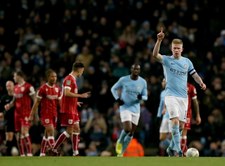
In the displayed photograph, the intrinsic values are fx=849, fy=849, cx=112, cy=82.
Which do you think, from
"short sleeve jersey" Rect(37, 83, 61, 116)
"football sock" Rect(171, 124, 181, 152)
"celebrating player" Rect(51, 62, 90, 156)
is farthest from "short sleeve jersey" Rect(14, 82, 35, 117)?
"football sock" Rect(171, 124, 181, 152)

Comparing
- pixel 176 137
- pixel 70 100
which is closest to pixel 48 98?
pixel 70 100

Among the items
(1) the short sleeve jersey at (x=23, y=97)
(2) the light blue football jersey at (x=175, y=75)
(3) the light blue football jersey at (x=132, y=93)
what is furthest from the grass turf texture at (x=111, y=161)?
(1) the short sleeve jersey at (x=23, y=97)

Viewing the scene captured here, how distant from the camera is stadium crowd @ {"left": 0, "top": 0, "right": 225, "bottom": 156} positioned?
73.6 feet

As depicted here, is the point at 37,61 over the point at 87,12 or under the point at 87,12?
under

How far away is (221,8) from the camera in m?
27.1

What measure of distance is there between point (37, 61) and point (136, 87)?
7.08 metres

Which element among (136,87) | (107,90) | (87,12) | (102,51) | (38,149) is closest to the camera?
(136,87)

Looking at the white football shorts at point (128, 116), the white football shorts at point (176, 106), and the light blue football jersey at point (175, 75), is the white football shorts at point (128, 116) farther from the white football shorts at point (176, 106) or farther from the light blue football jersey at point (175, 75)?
the light blue football jersey at point (175, 75)

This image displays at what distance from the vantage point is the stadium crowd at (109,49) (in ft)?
73.6

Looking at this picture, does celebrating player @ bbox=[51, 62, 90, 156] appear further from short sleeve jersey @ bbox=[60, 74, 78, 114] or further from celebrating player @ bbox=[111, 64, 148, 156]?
celebrating player @ bbox=[111, 64, 148, 156]

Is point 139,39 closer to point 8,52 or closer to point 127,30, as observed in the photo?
point 127,30

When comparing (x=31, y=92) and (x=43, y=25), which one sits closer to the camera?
(x=31, y=92)

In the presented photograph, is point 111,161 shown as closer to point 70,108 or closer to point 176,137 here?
point 176,137

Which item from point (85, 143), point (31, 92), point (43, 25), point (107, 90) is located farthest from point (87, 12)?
point (31, 92)
